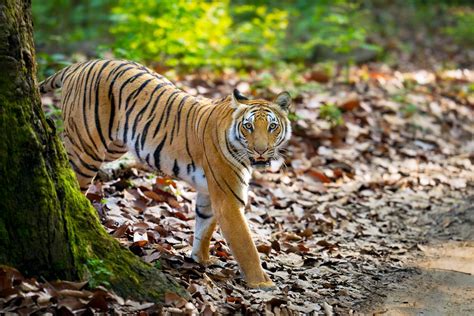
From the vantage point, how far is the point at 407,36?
1977 centimetres

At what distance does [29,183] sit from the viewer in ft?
13.2

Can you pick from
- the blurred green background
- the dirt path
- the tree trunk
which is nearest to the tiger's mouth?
the dirt path

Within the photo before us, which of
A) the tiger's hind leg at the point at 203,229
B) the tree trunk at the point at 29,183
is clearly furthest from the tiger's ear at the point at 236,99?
the tree trunk at the point at 29,183

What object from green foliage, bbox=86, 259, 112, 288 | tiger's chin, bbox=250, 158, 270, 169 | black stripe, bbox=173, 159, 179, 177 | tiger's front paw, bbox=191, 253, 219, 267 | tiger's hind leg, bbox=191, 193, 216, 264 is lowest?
tiger's front paw, bbox=191, 253, 219, 267

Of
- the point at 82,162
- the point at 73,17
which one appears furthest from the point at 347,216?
the point at 73,17

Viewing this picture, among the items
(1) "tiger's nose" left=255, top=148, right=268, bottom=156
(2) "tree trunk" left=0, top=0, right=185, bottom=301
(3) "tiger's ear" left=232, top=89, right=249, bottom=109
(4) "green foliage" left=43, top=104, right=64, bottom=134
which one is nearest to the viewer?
(2) "tree trunk" left=0, top=0, right=185, bottom=301

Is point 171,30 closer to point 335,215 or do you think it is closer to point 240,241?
point 335,215

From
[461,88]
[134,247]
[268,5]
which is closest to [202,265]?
[134,247]

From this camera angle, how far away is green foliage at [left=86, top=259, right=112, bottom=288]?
419 cm

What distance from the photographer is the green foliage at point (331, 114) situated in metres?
10.1

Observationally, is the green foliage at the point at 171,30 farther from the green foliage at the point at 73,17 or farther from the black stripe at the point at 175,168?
the green foliage at the point at 73,17

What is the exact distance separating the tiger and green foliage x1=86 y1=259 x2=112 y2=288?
1213 millimetres

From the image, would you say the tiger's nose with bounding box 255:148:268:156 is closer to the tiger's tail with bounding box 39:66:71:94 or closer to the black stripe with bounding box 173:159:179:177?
the black stripe with bounding box 173:159:179:177

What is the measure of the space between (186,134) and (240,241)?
1031 mm
